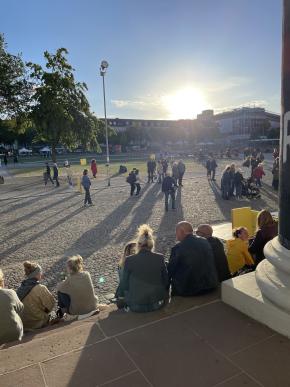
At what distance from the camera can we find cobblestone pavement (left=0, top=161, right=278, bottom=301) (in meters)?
7.68

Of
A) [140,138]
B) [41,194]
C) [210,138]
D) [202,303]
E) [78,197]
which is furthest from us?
[210,138]

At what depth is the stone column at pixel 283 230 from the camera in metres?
3.16

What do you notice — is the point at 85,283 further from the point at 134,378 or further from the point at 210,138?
the point at 210,138

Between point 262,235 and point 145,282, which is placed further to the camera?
point 262,235

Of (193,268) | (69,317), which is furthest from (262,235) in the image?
(69,317)

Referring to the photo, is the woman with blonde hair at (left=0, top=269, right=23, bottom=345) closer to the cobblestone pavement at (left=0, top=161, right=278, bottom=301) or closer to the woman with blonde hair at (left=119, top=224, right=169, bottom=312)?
the woman with blonde hair at (left=119, top=224, right=169, bottom=312)

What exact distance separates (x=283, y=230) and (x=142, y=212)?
9588 mm

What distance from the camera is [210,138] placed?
114 m

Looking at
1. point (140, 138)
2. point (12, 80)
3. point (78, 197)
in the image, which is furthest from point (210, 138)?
point (78, 197)

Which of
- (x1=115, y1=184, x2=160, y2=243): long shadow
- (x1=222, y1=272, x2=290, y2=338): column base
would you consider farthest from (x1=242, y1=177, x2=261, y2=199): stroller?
(x1=222, y1=272, x2=290, y2=338): column base

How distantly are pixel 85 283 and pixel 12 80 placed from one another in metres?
25.0

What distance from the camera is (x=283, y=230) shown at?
3.40 m

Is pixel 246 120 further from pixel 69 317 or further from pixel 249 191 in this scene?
pixel 69 317

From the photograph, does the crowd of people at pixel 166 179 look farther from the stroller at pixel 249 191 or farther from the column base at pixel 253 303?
the column base at pixel 253 303
